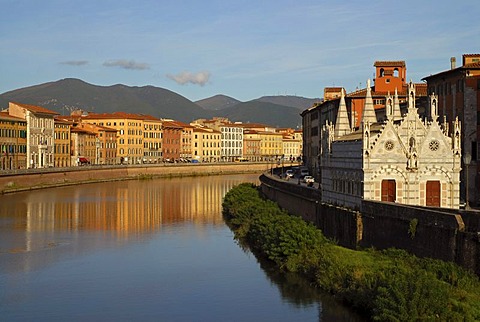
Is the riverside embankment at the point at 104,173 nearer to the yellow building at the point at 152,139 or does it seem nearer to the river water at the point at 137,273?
the yellow building at the point at 152,139

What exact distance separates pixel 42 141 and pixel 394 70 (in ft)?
172

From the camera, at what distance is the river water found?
30953mm

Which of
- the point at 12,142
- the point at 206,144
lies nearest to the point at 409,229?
the point at 12,142

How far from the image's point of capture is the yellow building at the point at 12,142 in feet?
317

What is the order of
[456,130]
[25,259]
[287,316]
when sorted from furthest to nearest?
[25,259] < [456,130] < [287,316]

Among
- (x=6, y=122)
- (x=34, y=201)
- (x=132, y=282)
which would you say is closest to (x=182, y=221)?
(x=34, y=201)

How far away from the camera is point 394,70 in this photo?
A: 74.4m

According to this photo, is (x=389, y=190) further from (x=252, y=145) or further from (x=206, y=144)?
(x=252, y=145)

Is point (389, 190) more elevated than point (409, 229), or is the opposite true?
point (389, 190)

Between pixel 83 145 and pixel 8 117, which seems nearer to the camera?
pixel 8 117

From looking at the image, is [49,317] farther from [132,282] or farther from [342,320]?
[342,320]

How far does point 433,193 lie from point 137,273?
1410 centimetres

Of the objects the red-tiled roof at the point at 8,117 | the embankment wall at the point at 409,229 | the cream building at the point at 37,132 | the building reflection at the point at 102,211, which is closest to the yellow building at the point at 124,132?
the cream building at the point at 37,132

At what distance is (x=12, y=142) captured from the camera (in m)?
99.4
